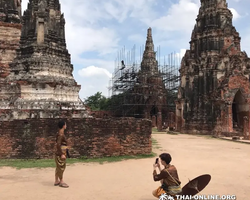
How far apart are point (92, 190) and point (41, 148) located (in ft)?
12.1

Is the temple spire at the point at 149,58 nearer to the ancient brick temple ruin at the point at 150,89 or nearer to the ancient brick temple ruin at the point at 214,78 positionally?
the ancient brick temple ruin at the point at 150,89

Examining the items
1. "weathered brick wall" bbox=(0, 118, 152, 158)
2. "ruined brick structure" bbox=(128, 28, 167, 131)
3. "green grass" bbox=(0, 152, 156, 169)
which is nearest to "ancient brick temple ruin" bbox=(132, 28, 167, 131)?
"ruined brick structure" bbox=(128, 28, 167, 131)

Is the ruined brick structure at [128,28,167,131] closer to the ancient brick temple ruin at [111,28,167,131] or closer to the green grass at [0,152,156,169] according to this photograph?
the ancient brick temple ruin at [111,28,167,131]

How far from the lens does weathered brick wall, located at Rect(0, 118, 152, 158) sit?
8.62 metres

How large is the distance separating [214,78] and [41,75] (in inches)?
684

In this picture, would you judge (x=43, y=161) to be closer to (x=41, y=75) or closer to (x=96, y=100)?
(x=41, y=75)

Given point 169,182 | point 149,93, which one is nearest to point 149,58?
point 149,93

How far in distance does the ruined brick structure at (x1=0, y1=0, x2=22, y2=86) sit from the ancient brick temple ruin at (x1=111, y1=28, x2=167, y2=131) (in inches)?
879

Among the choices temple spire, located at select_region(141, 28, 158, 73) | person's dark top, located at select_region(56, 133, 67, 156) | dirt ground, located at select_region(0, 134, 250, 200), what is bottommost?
dirt ground, located at select_region(0, 134, 250, 200)

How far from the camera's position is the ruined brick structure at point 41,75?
10.1 metres

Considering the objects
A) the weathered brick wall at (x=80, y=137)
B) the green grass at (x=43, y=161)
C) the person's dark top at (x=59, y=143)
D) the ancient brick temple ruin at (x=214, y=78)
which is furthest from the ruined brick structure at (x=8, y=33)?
the ancient brick temple ruin at (x=214, y=78)

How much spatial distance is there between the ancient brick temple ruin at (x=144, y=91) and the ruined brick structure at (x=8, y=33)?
22.3 metres

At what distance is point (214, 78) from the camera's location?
24281mm

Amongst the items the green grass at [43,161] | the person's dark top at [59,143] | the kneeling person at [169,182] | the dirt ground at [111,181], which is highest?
the person's dark top at [59,143]
